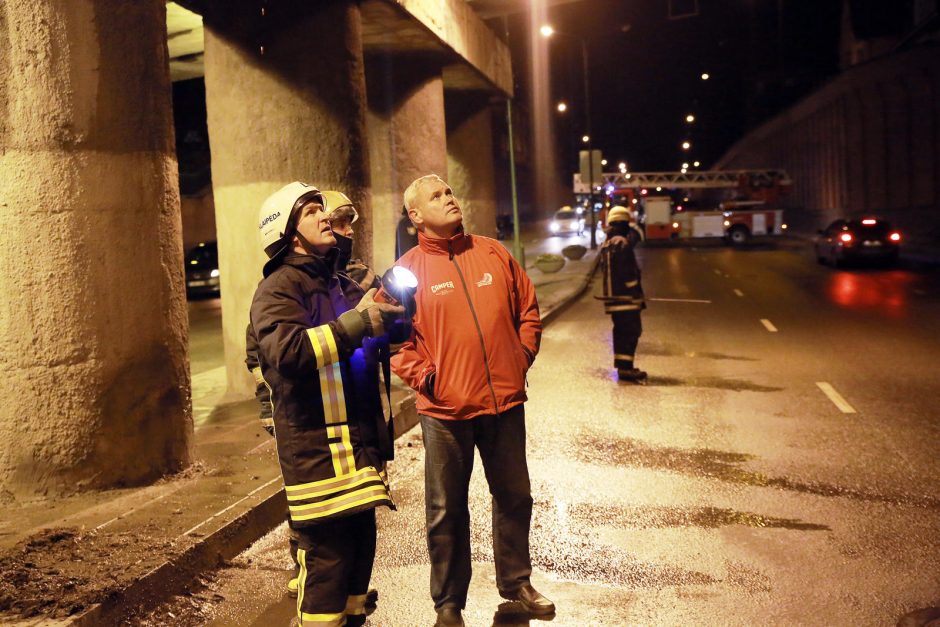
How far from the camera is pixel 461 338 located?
4371mm

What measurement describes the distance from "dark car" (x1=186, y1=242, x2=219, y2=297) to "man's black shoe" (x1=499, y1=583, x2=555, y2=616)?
2373 cm

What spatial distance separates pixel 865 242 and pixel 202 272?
60.6ft

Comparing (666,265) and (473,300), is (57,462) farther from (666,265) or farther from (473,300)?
(666,265)

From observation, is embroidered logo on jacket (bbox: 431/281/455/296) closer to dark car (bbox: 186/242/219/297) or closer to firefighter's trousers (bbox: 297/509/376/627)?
firefighter's trousers (bbox: 297/509/376/627)

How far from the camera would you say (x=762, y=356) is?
12828 millimetres

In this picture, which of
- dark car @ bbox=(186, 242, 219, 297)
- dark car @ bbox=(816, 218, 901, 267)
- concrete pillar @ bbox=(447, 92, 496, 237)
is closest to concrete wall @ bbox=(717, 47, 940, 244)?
dark car @ bbox=(816, 218, 901, 267)

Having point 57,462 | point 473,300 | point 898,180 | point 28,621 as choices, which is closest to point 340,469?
point 473,300

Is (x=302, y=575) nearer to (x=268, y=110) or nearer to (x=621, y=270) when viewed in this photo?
(x=268, y=110)

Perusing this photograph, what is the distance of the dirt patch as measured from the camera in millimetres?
4445

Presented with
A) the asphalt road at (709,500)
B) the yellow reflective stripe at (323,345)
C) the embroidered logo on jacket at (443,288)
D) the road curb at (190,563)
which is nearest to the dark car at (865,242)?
the asphalt road at (709,500)

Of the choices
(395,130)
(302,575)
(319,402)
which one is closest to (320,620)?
(302,575)

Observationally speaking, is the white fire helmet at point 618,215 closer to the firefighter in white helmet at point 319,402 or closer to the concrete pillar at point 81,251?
the concrete pillar at point 81,251

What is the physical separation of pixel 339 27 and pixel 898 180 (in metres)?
37.3

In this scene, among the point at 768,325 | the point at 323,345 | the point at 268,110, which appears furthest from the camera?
the point at 768,325
